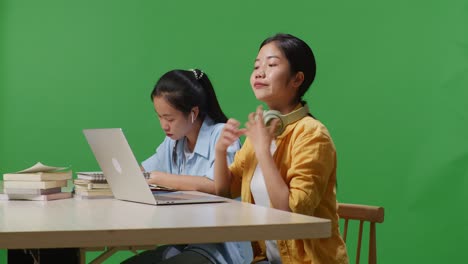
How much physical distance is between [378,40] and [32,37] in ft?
5.33

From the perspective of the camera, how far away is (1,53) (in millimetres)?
3602

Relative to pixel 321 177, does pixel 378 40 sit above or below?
above

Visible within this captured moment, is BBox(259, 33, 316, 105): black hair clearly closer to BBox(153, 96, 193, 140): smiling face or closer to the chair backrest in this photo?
the chair backrest

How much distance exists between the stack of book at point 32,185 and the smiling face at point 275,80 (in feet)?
2.00

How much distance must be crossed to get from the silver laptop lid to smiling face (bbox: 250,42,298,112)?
0.46 meters

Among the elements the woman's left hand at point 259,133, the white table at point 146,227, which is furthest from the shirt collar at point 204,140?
the white table at point 146,227

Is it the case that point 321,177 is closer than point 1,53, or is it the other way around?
point 321,177

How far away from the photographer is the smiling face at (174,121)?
2525 mm

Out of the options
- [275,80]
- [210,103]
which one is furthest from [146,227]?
[210,103]

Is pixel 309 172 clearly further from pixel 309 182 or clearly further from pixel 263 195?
pixel 263 195

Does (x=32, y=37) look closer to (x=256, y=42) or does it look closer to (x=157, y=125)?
(x=157, y=125)

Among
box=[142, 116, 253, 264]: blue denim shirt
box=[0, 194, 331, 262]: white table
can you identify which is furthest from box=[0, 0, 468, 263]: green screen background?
box=[0, 194, 331, 262]: white table

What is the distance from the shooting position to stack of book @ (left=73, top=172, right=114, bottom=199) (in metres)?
2.06

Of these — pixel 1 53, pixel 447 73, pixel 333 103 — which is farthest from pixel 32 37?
pixel 447 73
